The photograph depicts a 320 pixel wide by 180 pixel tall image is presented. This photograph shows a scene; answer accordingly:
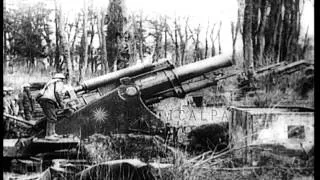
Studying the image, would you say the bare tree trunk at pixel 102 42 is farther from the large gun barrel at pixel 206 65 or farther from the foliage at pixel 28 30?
the large gun barrel at pixel 206 65

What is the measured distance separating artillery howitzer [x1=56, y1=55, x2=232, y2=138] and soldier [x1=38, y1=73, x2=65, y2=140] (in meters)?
0.08

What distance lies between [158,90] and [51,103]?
1.19m

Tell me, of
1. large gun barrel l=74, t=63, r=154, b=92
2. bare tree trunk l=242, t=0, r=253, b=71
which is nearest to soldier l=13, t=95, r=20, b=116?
large gun barrel l=74, t=63, r=154, b=92

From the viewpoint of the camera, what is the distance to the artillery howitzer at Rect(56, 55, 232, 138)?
5.21 m

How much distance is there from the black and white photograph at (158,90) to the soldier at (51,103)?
0.04ft

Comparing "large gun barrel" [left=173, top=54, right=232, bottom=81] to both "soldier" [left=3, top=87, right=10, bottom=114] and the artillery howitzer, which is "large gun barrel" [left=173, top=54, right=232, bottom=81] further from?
"soldier" [left=3, top=87, right=10, bottom=114]

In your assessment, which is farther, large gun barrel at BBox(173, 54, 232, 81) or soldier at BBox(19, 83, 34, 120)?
soldier at BBox(19, 83, 34, 120)

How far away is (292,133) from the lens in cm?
507

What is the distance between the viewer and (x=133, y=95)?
5.22 m

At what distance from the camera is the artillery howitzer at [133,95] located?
5.21 meters

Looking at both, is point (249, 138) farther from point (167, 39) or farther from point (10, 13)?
point (10, 13)

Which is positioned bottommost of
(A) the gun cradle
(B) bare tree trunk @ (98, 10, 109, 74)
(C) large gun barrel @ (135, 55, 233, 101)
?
(A) the gun cradle

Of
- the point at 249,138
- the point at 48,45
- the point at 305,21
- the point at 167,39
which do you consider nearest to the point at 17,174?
the point at 48,45

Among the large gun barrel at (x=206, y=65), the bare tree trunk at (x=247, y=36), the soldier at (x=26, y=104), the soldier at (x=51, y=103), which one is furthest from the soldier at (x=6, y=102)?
the bare tree trunk at (x=247, y=36)
